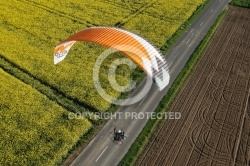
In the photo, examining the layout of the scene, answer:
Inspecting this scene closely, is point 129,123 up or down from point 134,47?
down

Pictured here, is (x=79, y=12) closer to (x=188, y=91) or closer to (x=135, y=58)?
(x=188, y=91)

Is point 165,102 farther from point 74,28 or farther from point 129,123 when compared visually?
point 74,28

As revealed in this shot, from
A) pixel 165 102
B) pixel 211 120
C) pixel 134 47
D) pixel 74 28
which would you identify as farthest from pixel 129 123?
pixel 74 28

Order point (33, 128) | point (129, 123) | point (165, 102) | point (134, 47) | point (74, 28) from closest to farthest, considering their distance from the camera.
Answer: point (134, 47) → point (33, 128) → point (129, 123) → point (165, 102) → point (74, 28)

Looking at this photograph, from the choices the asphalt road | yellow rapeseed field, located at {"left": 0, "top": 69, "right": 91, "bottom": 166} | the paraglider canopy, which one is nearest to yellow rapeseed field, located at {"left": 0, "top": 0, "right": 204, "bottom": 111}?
the asphalt road

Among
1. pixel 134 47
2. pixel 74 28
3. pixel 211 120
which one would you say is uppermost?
pixel 134 47
